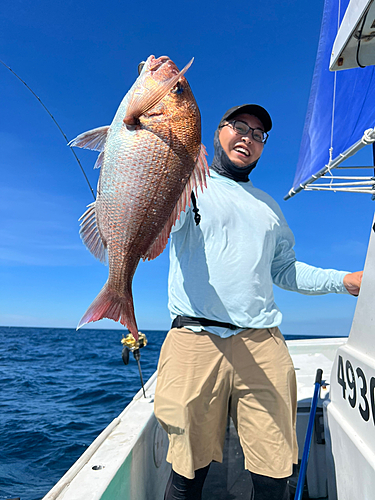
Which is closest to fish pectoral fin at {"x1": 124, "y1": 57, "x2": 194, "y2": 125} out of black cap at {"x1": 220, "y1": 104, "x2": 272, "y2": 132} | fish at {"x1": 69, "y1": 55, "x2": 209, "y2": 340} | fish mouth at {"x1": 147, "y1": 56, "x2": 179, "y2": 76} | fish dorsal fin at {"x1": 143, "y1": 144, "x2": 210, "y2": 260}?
fish at {"x1": 69, "y1": 55, "x2": 209, "y2": 340}

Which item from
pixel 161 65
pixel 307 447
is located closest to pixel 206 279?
pixel 161 65

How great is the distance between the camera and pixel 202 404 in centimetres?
167

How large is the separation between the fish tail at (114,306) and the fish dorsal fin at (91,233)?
0.14m

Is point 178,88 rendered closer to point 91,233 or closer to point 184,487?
point 91,233

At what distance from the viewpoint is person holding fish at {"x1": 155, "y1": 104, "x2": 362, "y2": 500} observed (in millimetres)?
1669

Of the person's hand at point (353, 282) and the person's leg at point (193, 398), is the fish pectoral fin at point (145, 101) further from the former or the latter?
the person's hand at point (353, 282)

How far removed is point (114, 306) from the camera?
1387 millimetres

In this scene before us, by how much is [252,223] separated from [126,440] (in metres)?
1.49

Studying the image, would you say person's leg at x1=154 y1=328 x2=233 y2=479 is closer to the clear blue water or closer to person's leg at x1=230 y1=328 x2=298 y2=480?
person's leg at x1=230 y1=328 x2=298 y2=480

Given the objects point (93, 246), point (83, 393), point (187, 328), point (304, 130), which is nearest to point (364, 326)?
point (187, 328)

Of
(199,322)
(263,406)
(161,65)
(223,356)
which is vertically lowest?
(263,406)

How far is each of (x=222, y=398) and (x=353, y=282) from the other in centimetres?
92

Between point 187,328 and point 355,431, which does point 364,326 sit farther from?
point 187,328

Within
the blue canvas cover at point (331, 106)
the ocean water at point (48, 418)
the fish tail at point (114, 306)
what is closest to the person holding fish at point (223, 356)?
the fish tail at point (114, 306)
